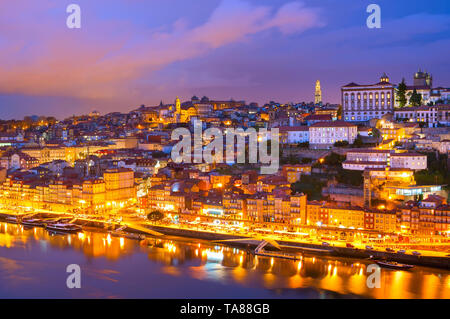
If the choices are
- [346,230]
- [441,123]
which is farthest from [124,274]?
[441,123]

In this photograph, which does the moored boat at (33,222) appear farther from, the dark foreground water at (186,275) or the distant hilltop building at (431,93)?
the distant hilltop building at (431,93)

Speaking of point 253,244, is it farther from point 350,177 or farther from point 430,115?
point 430,115

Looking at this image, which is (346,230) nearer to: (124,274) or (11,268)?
(124,274)

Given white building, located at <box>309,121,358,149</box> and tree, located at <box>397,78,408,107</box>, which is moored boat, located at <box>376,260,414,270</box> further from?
tree, located at <box>397,78,408,107</box>

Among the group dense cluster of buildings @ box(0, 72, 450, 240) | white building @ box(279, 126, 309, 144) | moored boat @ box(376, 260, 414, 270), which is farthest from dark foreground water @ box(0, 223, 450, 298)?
white building @ box(279, 126, 309, 144)

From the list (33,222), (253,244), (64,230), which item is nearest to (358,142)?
(253,244)

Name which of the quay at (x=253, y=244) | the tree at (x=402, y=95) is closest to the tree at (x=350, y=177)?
the quay at (x=253, y=244)
